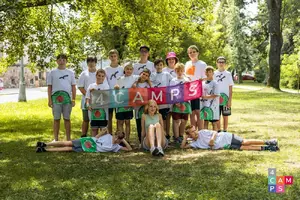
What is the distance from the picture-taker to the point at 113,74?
9297 millimetres

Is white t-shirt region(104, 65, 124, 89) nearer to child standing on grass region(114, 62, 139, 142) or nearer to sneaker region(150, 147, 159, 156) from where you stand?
child standing on grass region(114, 62, 139, 142)

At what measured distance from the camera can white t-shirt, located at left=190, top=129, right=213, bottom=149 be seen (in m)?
8.60

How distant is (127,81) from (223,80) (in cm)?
246

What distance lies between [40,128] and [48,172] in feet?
20.9

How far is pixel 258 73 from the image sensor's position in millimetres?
71375

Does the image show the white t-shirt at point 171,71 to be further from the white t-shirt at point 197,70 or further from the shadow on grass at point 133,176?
the shadow on grass at point 133,176

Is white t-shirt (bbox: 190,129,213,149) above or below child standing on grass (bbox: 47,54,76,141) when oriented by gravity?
below

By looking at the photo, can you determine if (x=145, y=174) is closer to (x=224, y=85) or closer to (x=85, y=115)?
(x=85, y=115)

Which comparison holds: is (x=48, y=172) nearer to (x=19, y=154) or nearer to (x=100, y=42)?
(x=19, y=154)

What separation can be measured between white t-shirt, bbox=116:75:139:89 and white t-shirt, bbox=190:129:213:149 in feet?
5.78

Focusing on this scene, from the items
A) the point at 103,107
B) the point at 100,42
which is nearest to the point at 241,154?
the point at 103,107


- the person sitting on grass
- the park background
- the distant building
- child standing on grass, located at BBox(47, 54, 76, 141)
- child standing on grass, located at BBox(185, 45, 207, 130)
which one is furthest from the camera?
the distant building

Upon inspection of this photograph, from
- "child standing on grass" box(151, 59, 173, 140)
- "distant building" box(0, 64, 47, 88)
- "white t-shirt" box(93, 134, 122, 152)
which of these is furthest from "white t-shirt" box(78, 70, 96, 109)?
"distant building" box(0, 64, 47, 88)

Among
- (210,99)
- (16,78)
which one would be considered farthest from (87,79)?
(16,78)
